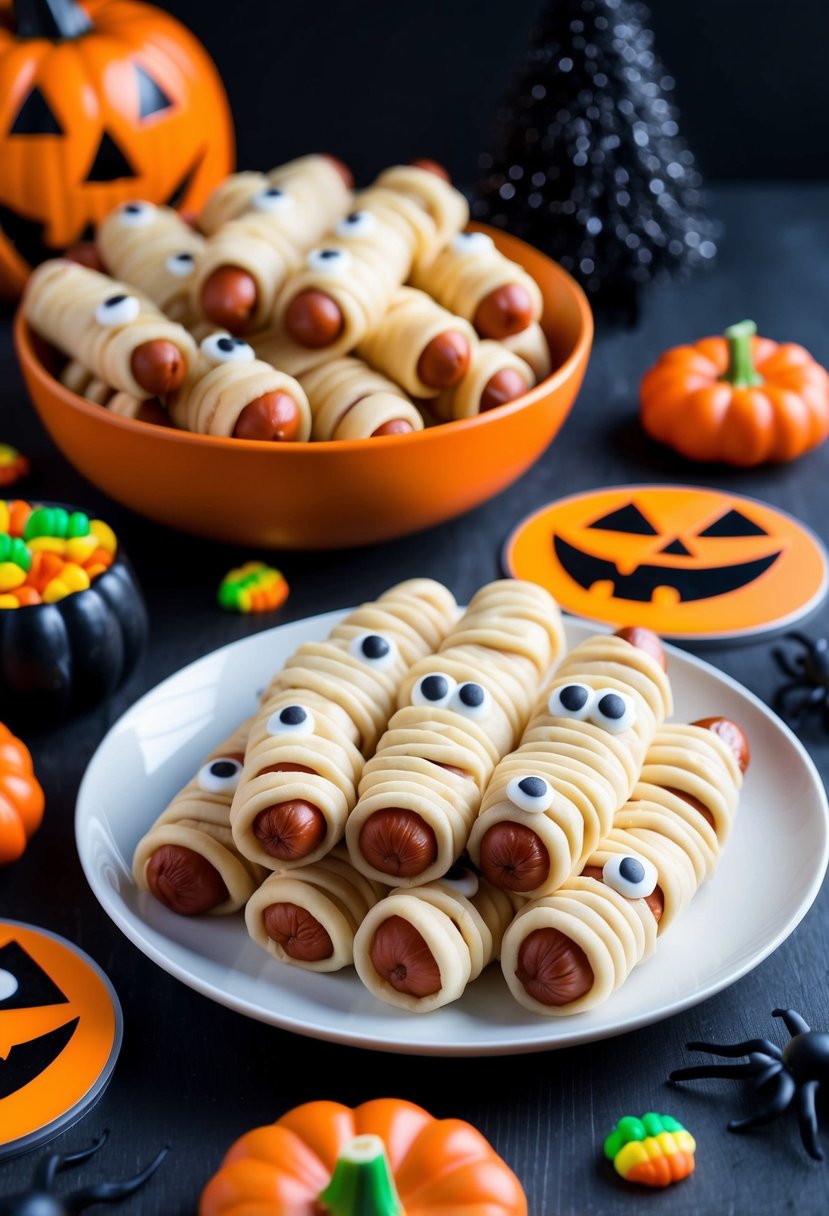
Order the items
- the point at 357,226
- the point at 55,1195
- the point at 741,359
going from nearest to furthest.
Result: the point at 55,1195, the point at 357,226, the point at 741,359

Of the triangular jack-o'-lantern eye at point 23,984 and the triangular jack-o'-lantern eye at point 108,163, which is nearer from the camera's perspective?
the triangular jack-o'-lantern eye at point 23,984

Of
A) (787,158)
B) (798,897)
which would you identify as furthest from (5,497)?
(787,158)

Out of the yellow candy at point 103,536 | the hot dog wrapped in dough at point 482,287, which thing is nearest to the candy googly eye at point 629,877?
the yellow candy at point 103,536

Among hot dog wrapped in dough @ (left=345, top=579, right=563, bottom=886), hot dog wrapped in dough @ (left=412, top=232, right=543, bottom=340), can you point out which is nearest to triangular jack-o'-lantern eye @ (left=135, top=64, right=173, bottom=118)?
hot dog wrapped in dough @ (left=412, top=232, right=543, bottom=340)

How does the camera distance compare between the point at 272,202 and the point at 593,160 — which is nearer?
the point at 272,202

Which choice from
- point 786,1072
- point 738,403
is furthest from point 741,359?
point 786,1072

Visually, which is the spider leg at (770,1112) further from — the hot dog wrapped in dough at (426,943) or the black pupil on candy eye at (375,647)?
the black pupil on candy eye at (375,647)

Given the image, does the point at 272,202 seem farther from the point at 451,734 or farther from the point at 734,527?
the point at 451,734
